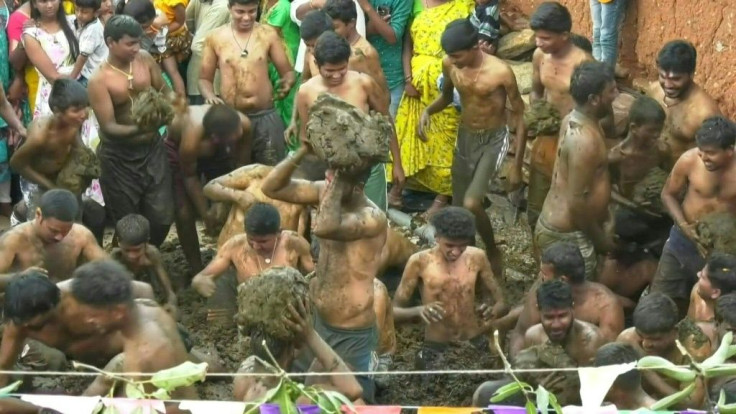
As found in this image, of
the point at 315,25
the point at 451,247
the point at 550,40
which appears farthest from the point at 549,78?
the point at 451,247

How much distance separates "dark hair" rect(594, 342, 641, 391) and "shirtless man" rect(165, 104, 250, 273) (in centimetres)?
389

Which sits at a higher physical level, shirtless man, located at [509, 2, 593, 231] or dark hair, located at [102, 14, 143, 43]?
dark hair, located at [102, 14, 143, 43]

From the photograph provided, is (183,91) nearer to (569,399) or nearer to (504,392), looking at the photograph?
(569,399)

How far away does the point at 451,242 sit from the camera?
28.5 ft

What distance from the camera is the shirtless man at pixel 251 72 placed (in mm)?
10781

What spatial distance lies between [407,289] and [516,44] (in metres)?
4.20

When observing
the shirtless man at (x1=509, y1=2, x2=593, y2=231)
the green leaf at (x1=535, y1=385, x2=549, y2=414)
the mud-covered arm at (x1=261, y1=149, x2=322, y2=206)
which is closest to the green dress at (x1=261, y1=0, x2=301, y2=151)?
the shirtless man at (x1=509, y1=2, x2=593, y2=231)

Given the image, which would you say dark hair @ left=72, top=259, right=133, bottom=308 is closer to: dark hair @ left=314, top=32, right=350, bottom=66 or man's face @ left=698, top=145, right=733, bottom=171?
dark hair @ left=314, top=32, right=350, bottom=66

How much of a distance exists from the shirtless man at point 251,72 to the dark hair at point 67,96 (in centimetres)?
146

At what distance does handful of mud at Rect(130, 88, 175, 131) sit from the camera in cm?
978

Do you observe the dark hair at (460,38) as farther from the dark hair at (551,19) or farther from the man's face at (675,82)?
the man's face at (675,82)

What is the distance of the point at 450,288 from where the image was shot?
875cm

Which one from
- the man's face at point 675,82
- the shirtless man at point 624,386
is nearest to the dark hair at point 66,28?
the man's face at point 675,82

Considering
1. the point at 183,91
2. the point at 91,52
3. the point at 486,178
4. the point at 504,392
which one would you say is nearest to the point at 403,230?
the point at 486,178
